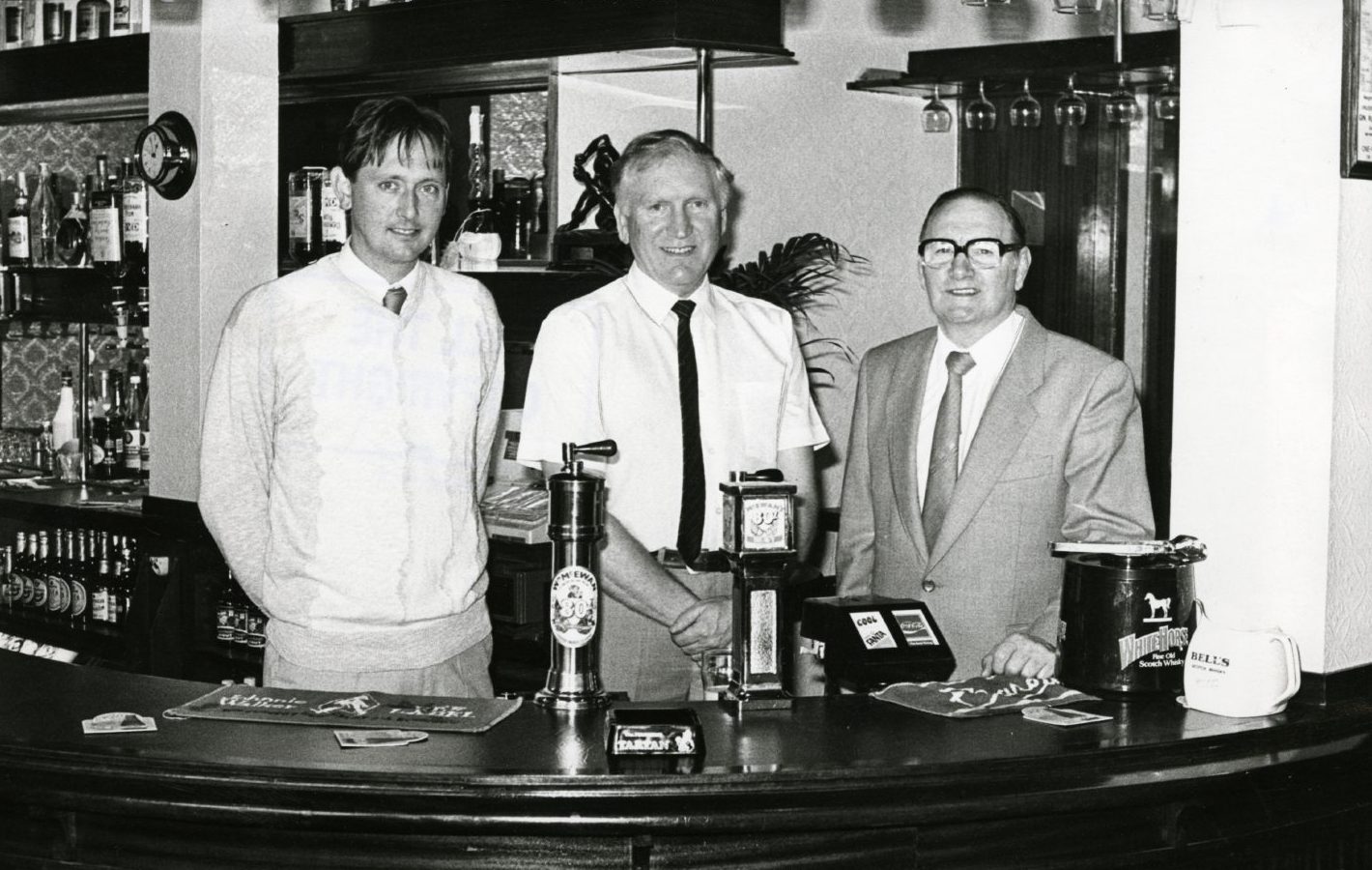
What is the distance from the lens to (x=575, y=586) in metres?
→ 2.43

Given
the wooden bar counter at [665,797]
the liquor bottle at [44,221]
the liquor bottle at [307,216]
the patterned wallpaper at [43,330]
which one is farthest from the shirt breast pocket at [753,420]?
the patterned wallpaper at [43,330]

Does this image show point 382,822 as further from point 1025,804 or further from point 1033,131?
point 1033,131

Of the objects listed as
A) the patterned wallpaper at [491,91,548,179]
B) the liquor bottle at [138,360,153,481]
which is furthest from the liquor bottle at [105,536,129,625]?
the patterned wallpaper at [491,91,548,179]

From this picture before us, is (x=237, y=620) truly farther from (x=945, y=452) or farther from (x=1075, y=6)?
(x=1075, y=6)

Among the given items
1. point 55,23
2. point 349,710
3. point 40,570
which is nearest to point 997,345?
point 349,710

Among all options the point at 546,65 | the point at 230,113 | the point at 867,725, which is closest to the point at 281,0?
the point at 230,113

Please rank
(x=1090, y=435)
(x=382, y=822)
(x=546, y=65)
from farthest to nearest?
(x=546, y=65)
(x=1090, y=435)
(x=382, y=822)

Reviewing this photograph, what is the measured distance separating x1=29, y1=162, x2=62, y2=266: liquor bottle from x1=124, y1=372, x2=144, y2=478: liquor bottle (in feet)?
2.03

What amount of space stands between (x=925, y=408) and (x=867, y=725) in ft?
2.81

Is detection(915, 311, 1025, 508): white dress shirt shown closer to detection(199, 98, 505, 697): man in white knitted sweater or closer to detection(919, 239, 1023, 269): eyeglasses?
detection(919, 239, 1023, 269): eyeglasses

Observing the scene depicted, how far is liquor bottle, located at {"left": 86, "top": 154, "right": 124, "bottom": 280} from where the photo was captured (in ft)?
19.2

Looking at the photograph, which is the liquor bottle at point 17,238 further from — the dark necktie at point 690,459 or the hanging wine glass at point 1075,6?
the hanging wine glass at point 1075,6

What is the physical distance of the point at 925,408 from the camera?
3035 millimetres

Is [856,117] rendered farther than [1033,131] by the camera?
No
